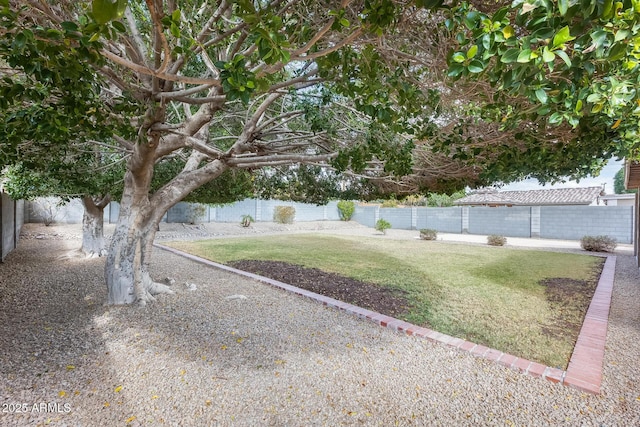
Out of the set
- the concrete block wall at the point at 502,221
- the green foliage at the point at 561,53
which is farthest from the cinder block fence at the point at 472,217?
the green foliage at the point at 561,53

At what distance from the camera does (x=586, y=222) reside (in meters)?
16.7

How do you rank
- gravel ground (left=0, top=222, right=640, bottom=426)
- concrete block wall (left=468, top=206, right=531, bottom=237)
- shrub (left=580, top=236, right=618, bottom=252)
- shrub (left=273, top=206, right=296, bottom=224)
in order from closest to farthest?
gravel ground (left=0, top=222, right=640, bottom=426)
shrub (left=580, top=236, right=618, bottom=252)
concrete block wall (left=468, top=206, right=531, bottom=237)
shrub (left=273, top=206, right=296, bottom=224)

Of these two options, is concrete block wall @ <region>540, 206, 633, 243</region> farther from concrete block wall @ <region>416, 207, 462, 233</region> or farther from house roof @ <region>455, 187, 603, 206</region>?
concrete block wall @ <region>416, 207, 462, 233</region>

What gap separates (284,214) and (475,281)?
63.2ft

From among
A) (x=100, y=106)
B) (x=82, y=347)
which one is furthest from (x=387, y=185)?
(x=82, y=347)

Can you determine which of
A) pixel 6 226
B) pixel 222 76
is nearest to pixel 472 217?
pixel 222 76

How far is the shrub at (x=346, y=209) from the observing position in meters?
30.4

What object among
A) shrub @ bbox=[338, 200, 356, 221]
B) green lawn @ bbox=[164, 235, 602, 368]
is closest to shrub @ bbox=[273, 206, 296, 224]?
shrub @ bbox=[338, 200, 356, 221]

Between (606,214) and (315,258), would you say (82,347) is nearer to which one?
(315,258)

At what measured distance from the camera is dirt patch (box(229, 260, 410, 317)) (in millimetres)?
5652

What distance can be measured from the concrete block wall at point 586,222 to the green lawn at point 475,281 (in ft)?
19.8

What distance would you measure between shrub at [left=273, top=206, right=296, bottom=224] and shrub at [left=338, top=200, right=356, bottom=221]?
6.35 meters

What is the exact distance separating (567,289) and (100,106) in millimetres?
9319

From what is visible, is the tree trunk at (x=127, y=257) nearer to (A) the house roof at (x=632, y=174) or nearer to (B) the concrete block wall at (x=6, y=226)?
(B) the concrete block wall at (x=6, y=226)
